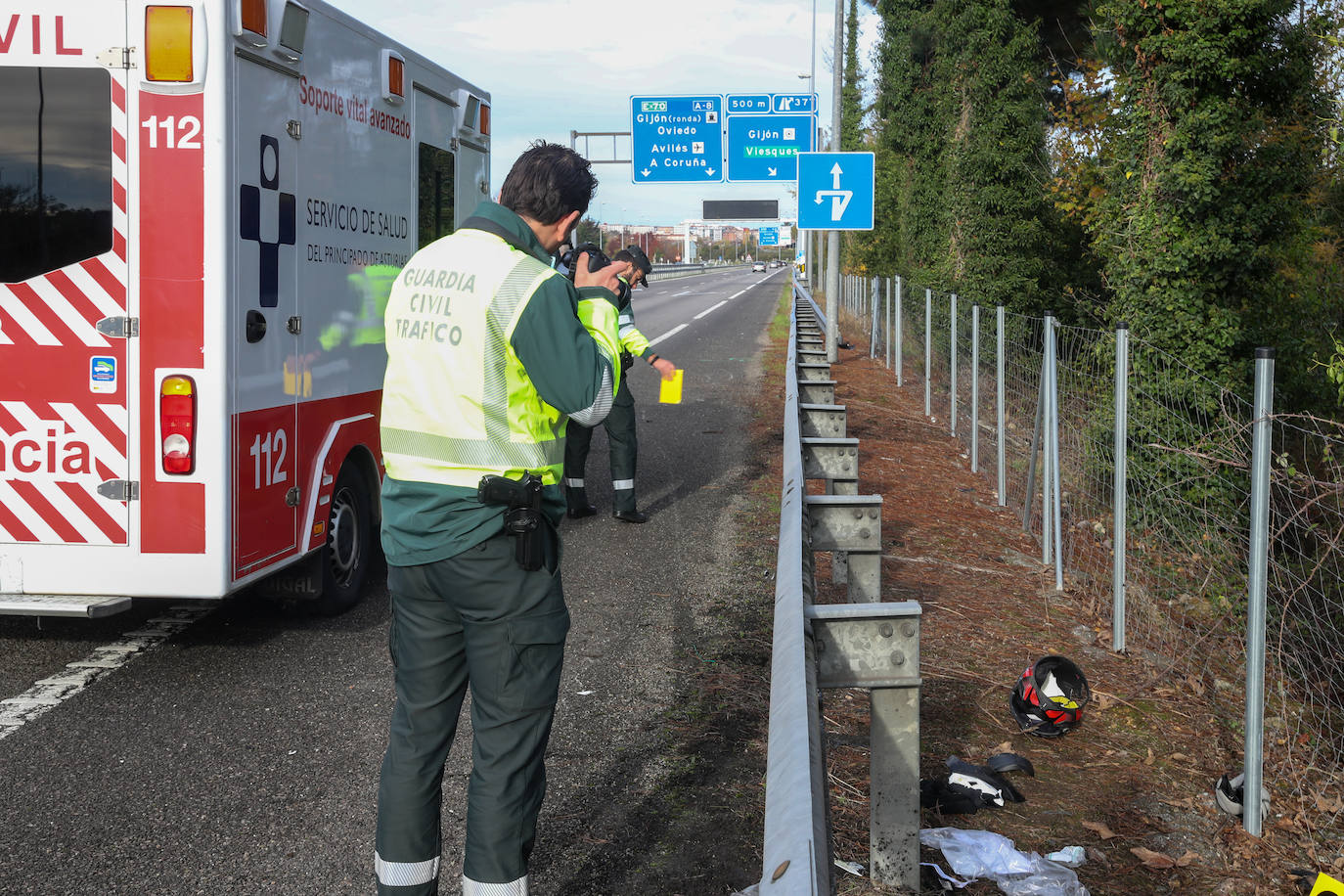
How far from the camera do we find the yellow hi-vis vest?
2.99 metres

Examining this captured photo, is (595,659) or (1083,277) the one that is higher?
(1083,277)

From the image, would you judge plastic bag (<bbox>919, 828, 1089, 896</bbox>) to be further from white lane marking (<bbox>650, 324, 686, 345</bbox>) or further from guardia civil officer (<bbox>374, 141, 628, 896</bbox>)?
white lane marking (<bbox>650, 324, 686, 345</bbox>)

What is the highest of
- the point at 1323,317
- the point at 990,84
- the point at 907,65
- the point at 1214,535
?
the point at 907,65

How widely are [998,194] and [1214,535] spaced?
1758cm

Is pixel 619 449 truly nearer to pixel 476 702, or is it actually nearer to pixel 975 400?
pixel 975 400

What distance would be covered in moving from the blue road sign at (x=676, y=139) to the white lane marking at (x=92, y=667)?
2539 cm

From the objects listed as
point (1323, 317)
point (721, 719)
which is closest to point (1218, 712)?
point (721, 719)

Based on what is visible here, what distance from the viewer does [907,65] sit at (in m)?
30.3

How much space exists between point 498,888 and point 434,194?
17.9ft

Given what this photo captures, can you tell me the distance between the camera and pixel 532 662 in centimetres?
307

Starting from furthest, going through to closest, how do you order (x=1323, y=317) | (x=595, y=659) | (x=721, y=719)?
(x=1323, y=317), (x=595, y=659), (x=721, y=719)

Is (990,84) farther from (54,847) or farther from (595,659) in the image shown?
(54,847)

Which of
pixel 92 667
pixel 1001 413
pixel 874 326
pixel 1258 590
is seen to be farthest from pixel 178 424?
pixel 874 326

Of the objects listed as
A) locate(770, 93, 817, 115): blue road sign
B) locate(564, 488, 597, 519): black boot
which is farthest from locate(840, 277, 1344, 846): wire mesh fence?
locate(770, 93, 817, 115): blue road sign
